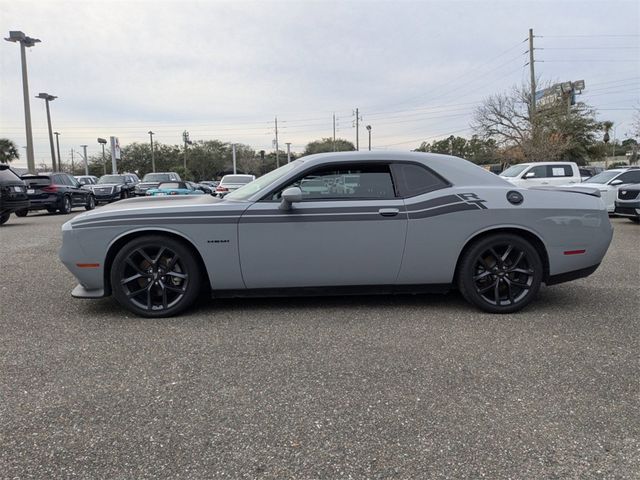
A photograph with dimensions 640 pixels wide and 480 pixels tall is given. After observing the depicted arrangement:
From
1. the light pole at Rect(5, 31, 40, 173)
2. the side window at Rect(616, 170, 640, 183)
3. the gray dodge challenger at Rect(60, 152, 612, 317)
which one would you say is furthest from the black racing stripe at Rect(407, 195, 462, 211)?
the light pole at Rect(5, 31, 40, 173)

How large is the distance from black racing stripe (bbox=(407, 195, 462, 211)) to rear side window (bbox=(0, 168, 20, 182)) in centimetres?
1224

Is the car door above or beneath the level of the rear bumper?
above

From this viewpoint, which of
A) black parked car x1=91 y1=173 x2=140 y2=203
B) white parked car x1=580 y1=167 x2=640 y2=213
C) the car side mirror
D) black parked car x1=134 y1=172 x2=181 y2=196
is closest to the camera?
the car side mirror

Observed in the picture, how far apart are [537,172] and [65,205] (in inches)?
647

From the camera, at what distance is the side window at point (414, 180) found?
4.34 metres

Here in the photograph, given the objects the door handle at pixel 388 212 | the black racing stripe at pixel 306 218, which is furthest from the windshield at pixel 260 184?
the door handle at pixel 388 212

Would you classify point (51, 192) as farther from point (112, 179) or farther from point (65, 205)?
point (112, 179)

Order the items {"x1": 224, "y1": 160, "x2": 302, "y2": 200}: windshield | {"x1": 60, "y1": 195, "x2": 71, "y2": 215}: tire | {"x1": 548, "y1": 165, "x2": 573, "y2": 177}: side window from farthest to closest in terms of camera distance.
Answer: {"x1": 60, "y1": 195, "x2": 71, "y2": 215}: tire → {"x1": 548, "y1": 165, "x2": 573, "y2": 177}: side window → {"x1": 224, "y1": 160, "x2": 302, "y2": 200}: windshield

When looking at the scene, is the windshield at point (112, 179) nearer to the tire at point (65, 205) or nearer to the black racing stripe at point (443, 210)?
the tire at point (65, 205)

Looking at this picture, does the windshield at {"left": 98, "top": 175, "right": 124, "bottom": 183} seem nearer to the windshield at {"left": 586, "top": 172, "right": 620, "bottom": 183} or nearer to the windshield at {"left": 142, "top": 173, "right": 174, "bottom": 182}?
the windshield at {"left": 142, "top": 173, "right": 174, "bottom": 182}

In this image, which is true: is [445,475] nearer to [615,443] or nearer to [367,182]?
[615,443]

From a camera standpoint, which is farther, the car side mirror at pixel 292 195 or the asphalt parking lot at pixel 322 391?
the car side mirror at pixel 292 195

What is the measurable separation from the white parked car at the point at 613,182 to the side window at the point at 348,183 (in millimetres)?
10678

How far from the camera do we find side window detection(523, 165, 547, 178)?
52.9 feet
